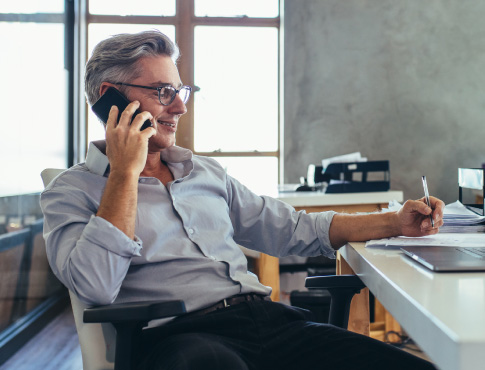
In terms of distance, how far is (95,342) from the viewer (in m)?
1.08

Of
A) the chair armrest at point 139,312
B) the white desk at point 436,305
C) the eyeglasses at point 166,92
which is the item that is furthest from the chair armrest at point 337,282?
the eyeglasses at point 166,92

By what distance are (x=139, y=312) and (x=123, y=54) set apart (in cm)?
75

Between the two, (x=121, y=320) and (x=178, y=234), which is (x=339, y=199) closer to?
(x=178, y=234)

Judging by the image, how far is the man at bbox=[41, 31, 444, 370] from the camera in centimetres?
104

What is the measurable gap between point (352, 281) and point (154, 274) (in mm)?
469

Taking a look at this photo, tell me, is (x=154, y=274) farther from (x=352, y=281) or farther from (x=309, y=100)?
(x=309, y=100)

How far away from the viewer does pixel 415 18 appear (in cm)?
454

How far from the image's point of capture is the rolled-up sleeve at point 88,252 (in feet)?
3.35

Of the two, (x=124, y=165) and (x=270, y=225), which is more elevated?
(x=124, y=165)

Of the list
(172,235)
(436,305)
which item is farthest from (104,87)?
(436,305)

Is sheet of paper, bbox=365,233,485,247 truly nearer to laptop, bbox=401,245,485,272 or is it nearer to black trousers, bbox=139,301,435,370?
laptop, bbox=401,245,485,272

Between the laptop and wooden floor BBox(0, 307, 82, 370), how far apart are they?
2042mm

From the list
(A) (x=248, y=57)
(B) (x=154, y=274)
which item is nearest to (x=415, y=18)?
(A) (x=248, y=57)

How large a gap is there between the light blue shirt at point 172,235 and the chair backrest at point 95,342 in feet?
0.23
